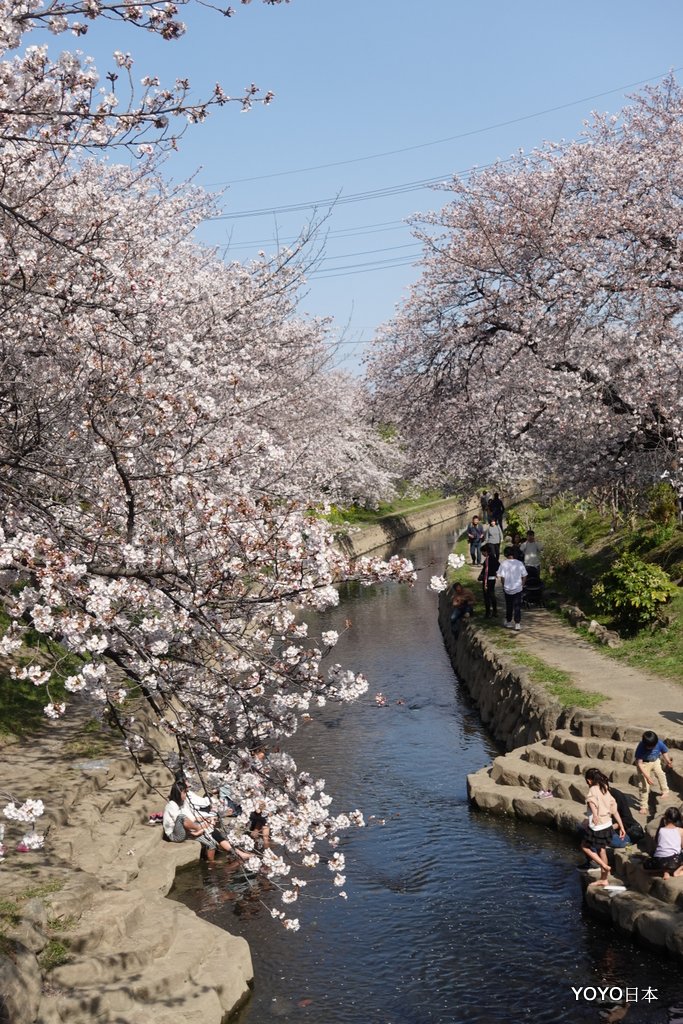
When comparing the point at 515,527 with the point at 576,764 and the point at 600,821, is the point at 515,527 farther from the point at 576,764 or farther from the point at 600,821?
the point at 600,821

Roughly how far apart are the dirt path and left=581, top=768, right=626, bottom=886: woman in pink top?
2073mm

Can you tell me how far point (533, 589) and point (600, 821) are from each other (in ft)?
43.2

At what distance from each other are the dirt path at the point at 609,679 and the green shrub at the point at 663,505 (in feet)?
14.1

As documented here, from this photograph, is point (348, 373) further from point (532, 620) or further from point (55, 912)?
point (55, 912)

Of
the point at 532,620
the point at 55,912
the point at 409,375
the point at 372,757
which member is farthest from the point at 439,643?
the point at 55,912

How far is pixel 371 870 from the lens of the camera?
1329cm

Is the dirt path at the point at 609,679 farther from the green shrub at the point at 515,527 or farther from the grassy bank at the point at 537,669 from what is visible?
the green shrub at the point at 515,527

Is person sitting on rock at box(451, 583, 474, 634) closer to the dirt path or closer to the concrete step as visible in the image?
the dirt path

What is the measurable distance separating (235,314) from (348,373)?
153 feet

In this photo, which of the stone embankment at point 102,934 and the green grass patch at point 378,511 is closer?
the stone embankment at point 102,934

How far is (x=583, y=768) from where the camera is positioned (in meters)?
14.3

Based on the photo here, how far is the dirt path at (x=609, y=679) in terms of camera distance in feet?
48.6

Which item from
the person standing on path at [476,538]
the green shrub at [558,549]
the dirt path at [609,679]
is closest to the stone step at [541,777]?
the dirt path at [609,679]

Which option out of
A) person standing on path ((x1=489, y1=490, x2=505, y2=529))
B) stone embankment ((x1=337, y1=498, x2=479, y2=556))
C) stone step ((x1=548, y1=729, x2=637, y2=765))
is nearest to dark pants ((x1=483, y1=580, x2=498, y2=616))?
person standing on path ((x1=489, y1=490, x2=505, y2=529))
